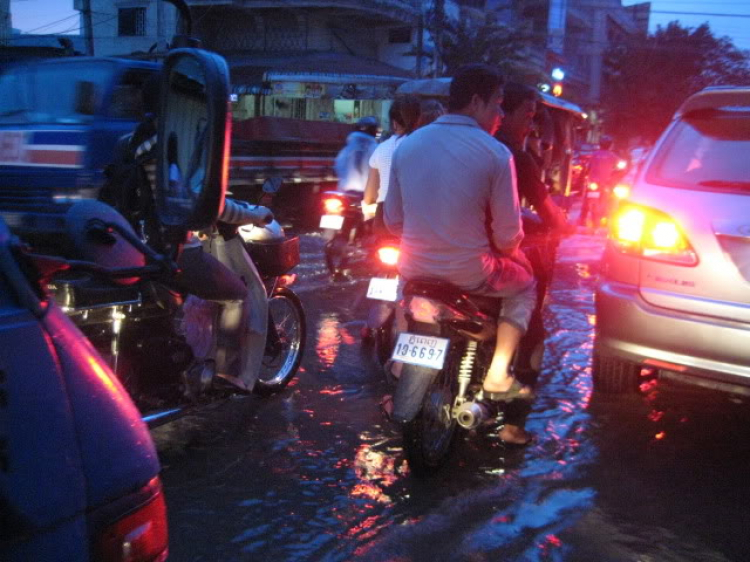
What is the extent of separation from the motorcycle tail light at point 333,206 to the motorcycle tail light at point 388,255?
249cm

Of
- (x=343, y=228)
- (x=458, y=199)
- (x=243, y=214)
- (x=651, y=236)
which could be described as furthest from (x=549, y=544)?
(x=343, y=228)

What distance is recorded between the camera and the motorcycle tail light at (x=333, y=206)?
819 cm

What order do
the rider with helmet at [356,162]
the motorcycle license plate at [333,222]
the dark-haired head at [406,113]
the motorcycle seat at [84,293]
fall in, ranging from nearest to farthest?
the motorcycle seat at [84,293], the dark-haired head at [406,113], the motorcycle license plate at [333,222], the rider with helmet at [356,162]

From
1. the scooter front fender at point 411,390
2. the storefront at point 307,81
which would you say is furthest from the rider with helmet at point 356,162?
the storefront at point 307,81

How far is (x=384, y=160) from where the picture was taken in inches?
247

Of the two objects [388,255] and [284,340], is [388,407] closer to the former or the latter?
[284,340]

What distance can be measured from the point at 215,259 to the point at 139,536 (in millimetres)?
2552

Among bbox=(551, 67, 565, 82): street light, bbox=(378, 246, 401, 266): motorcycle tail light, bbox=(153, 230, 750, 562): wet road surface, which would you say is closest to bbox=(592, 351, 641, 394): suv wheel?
bbox=(153, 230, 750, 562): wet road surface

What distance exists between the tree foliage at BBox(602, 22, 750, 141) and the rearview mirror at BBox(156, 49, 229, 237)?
40.4 m

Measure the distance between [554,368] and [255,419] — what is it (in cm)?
241

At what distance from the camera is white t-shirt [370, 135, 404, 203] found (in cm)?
618

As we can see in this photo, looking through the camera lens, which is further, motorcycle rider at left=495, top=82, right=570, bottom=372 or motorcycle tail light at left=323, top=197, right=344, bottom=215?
motorcycle tail light at left=323, top=197, right=344, bottom=215

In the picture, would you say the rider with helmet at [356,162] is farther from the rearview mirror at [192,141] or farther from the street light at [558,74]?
the street light at [558,74]

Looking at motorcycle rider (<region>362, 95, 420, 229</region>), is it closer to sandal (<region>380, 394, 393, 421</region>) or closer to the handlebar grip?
the handlebar grip
